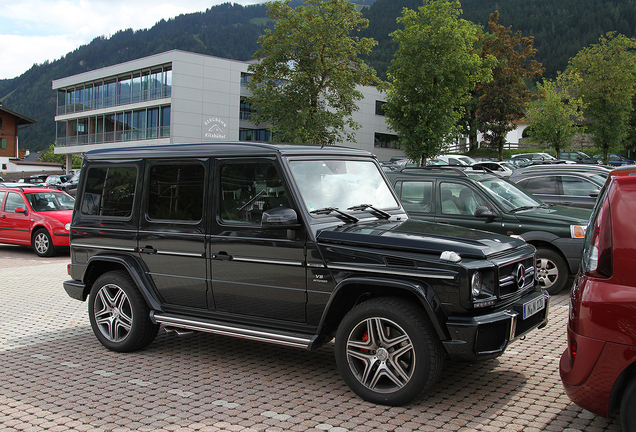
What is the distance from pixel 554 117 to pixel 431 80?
56.9 ft

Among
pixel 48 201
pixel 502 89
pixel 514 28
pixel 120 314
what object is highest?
pixel 514 28

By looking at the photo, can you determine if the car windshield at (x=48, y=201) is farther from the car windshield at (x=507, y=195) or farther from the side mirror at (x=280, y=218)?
the side mirror at (x=280, y=218)

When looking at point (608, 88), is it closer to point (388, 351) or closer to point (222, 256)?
point (222, 256)

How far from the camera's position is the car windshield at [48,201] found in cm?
1498

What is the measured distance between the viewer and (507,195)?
9.09 meters

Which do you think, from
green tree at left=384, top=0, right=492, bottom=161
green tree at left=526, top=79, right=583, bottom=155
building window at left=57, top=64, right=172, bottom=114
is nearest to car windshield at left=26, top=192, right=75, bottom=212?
green tree at left=384, top=0, right=492, bottom=161

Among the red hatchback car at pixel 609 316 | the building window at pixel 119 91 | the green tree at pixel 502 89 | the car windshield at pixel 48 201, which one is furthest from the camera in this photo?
the green tree at pixel 502 89

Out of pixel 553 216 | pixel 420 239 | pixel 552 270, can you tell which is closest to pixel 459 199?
pixel 553 216

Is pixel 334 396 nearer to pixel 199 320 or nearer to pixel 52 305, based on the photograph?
pixel 199 320

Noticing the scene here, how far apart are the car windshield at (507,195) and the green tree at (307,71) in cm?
1949

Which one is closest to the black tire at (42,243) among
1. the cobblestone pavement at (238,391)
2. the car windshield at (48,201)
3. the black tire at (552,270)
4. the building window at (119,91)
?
the car windshield at (48,201)

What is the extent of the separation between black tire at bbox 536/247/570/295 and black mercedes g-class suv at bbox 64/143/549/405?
12.3 ft

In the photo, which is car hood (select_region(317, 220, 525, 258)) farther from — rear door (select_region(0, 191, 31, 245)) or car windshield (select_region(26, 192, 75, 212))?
rear door (select_region(0, 191, 31, 245))

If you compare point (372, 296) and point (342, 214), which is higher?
point (342, 214)
